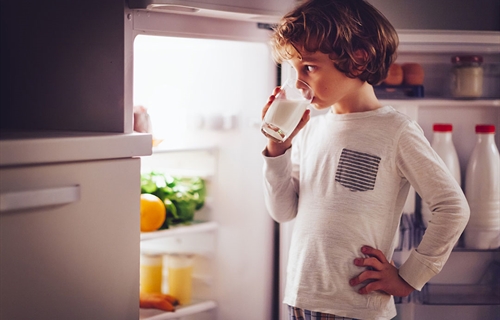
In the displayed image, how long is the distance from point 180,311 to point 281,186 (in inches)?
23.0

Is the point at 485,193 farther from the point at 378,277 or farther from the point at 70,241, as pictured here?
the point at 70,241

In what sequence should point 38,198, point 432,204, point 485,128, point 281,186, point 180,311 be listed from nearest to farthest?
point 38,198 → point 432,204 → point 281,186 → point 485,128 → point 180,311

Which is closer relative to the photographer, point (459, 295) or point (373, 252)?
point (373, 252)

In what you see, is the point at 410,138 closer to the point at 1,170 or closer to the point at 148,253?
the point at 1,170

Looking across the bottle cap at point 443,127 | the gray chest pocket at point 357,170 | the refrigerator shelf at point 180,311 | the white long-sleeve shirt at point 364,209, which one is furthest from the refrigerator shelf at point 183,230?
the bottle cap at point 443,127

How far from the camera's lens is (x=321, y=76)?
127cm

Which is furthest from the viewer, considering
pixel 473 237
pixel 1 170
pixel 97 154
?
pixel 473 237

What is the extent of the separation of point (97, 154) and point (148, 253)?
2.48 feet

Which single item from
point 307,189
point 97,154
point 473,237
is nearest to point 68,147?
point 97,154

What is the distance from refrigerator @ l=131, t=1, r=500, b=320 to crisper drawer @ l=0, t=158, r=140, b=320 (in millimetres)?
393

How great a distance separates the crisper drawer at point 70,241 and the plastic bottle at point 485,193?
37.3 inches

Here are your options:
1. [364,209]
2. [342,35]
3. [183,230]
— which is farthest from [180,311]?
[342,35]

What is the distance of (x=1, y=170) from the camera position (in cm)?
109

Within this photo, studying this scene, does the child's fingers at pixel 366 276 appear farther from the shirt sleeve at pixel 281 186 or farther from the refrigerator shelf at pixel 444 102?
the refrigerator shelf at pixel 444 102
